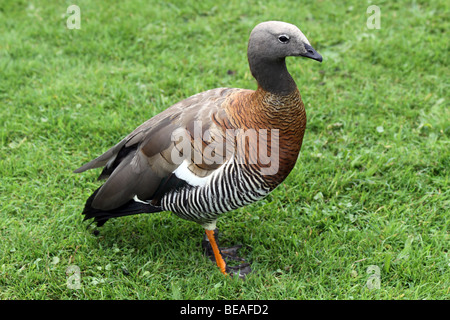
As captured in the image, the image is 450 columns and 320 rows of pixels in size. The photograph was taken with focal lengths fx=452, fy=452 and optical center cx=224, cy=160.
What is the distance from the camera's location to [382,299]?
10.5 feet

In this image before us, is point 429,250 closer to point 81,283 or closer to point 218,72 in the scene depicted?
point 81,283

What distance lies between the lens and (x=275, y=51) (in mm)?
2918

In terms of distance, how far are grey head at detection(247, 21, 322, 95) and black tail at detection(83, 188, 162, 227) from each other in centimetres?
123

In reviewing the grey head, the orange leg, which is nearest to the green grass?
the orange leg

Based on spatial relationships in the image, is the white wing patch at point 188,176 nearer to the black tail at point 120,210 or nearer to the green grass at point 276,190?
the black tail at point 120,210

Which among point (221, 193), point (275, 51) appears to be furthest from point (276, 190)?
point (275, 51)

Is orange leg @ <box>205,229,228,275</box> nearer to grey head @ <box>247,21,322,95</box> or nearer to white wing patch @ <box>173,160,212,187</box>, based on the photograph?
white wing patch @ <box>173,160,212,187</box>

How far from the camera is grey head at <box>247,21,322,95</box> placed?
9.52 feet

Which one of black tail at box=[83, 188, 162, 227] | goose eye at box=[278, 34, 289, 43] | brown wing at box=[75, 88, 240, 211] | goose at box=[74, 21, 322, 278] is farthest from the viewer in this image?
black tail at box=[83, 188, 162, 227]

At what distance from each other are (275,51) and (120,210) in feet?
5.39

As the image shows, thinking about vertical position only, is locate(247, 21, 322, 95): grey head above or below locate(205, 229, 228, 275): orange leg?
above

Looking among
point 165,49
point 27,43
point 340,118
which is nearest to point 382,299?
point 340,118
